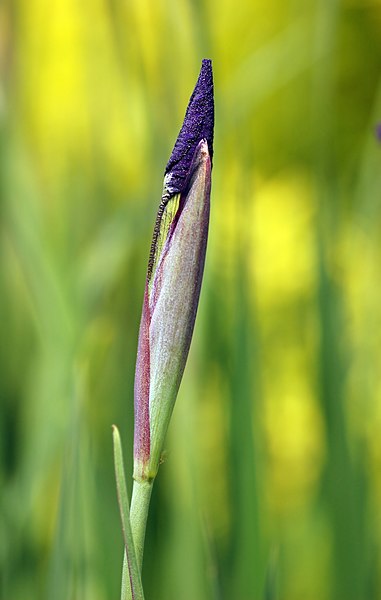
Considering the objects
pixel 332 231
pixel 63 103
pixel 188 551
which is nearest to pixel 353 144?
pixel 63 103

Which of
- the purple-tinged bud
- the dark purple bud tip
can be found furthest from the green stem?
the dark purple bud tip

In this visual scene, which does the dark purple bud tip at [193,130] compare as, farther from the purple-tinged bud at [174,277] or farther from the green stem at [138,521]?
the green stem at [138,521]

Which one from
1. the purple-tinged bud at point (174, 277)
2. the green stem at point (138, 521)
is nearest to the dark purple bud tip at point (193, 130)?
the purple-tinged bud at point (174, 277)

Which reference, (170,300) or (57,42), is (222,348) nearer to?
(170,300)

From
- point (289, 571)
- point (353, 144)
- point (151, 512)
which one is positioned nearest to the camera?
point (151, 512)

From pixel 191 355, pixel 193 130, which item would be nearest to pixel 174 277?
pixel 193 130

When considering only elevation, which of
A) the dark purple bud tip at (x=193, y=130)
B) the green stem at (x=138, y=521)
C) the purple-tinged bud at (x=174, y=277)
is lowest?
the green stem at (x=138, y=521)

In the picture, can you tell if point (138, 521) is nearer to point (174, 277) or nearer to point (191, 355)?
point (174, 277)

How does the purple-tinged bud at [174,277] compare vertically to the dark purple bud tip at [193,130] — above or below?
below
